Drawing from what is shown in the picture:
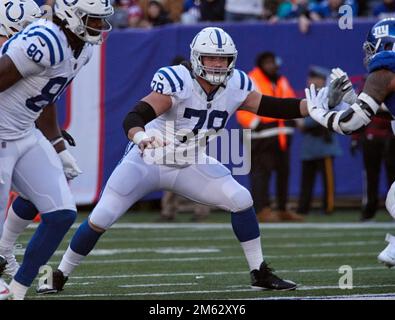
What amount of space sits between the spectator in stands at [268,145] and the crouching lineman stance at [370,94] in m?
4.97

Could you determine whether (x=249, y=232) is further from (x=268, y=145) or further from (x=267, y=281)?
(x=268, y=145)

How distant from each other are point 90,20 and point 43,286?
151cm

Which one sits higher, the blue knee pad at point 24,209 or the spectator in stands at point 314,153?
the blue knee pad at point 24,209

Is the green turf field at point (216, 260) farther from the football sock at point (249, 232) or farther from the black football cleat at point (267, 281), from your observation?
the football sock at point (249, 232)

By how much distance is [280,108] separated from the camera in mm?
6441

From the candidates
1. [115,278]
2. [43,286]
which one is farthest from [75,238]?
[115,278]

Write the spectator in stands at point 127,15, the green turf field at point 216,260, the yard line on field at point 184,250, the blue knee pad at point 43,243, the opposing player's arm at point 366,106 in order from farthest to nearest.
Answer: the spectator in stands at point 127,15
the yard line on field at point 184,250
the green turf field at point 216,260
the opposing player's arm at point 366,106
the blue knee pad at point 43,243

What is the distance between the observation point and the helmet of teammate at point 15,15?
259 inches

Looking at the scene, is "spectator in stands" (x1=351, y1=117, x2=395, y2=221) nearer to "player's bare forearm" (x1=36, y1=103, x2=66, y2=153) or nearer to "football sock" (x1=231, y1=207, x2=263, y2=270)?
"football sock" (x1=231, y1=207, x2=263, y2=270)

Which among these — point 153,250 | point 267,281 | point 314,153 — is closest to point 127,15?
point 314,153

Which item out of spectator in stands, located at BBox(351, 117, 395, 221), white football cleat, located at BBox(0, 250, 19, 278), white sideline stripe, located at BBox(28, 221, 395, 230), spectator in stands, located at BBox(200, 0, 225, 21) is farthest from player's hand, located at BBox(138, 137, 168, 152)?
spectator in stands, located at BBox(200, 0, 225, 21)

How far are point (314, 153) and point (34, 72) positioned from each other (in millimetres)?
6785

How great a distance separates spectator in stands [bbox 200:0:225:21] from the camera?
12.8m

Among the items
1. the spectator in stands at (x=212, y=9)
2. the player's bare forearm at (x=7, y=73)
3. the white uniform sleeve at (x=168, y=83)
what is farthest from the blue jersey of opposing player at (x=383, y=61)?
the spectator in stands at (x=212, y=9)
